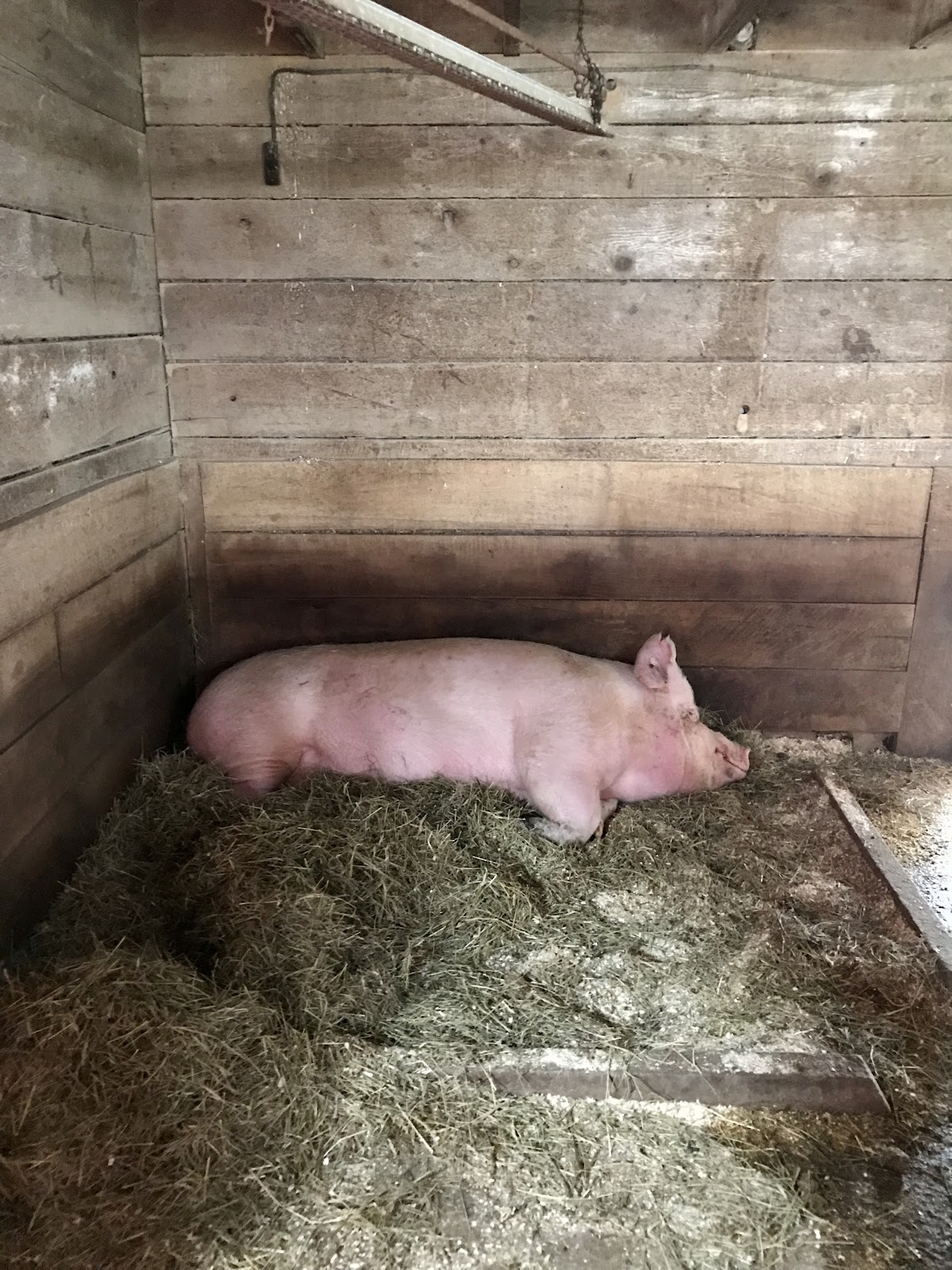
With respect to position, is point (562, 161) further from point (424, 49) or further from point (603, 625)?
point (603, 625)

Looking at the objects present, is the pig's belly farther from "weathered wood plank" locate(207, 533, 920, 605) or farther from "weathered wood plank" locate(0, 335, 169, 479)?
"weathered wood plank" locate(0, 335, 169, 479)

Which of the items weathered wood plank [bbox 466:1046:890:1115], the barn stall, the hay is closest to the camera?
the hay

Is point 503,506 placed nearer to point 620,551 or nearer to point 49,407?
point 620,551

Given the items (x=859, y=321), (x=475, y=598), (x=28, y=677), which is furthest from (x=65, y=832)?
(x=859, y=321)

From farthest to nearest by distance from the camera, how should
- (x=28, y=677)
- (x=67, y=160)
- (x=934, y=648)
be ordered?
(x=934, y=648) → (x=67, y=160) → (x=28, y=677)

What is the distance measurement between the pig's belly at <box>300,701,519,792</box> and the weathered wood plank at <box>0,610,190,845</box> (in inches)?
23.6

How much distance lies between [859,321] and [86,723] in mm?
2949

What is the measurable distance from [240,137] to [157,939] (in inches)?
105

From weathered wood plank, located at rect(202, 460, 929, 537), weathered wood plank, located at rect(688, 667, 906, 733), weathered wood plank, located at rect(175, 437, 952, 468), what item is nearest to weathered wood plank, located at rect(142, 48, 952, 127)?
weathered wood plank, located at rect(175, 437, 952, 468)

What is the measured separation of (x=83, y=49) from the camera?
293 centimetres

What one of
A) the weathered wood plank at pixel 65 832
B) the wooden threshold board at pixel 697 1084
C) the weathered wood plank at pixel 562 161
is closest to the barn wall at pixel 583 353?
the weathered wood plank at pixel 562 161

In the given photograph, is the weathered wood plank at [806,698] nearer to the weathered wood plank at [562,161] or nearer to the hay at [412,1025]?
the hay at [412,1025]

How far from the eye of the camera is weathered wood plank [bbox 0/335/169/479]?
99.7 inches

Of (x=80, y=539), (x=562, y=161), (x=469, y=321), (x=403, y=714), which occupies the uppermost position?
(x=562, y=161)
